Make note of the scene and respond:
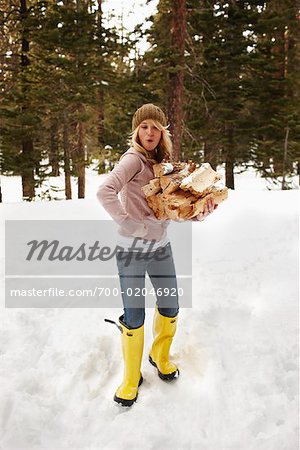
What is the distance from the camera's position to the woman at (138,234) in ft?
7.64

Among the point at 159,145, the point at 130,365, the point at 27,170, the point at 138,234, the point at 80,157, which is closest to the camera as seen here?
the point at 138,234

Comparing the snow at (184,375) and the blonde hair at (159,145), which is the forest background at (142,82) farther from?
the blonde hair at (159,145)

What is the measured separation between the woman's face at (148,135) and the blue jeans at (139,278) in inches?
31.5

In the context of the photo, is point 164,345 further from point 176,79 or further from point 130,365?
point 176,79

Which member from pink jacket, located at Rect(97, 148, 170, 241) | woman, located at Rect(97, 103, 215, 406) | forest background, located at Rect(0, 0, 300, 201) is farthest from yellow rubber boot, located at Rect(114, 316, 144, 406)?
forest background, located at Rect(0, 0, 300, 201)

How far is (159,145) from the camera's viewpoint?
253 centimetres

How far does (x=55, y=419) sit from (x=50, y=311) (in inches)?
52.7

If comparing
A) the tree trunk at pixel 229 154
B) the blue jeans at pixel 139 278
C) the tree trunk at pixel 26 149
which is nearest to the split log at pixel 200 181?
the blue jeans at pixel 139 278

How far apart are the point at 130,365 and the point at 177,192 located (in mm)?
1422

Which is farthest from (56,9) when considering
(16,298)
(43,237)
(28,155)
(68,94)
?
(16,298)

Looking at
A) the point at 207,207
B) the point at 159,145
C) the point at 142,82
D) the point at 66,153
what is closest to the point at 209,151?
the point at 142,82

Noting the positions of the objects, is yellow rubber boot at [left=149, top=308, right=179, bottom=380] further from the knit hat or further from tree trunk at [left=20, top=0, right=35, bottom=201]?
tree trunk at [left=20, top=0, right=35, bottom=201]

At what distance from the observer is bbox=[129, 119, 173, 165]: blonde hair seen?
2422mm

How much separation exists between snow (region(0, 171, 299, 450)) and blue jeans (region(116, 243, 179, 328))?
683mm
